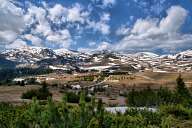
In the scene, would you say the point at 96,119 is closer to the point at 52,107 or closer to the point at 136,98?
the point at 52,107

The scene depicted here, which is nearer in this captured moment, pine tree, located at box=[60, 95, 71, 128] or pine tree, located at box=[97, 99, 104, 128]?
pine tree, located at box=[60, 95, 71, 128]

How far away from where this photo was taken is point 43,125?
39.8 ft

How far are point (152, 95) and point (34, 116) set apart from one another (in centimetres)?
8425

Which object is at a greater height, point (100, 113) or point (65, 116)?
point (65, 116)

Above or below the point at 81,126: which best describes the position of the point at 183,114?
below

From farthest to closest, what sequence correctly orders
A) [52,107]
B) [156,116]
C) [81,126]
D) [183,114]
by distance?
[183,114] → [156,116] → [81,126] → [52,107]

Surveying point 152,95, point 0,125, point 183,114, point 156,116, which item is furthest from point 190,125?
point 152,95

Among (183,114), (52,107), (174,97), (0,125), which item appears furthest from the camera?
(174,97)

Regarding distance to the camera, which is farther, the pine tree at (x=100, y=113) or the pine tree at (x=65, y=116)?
the pine tree at (x=100, y=113)

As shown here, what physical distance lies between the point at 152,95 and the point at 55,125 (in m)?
85.2

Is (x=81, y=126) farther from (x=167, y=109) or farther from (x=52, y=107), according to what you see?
(x=167, y=109)

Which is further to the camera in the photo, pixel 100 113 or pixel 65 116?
pixel 100 113

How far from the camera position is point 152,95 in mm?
95500

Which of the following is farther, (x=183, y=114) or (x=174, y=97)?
(x=174, y=97)
